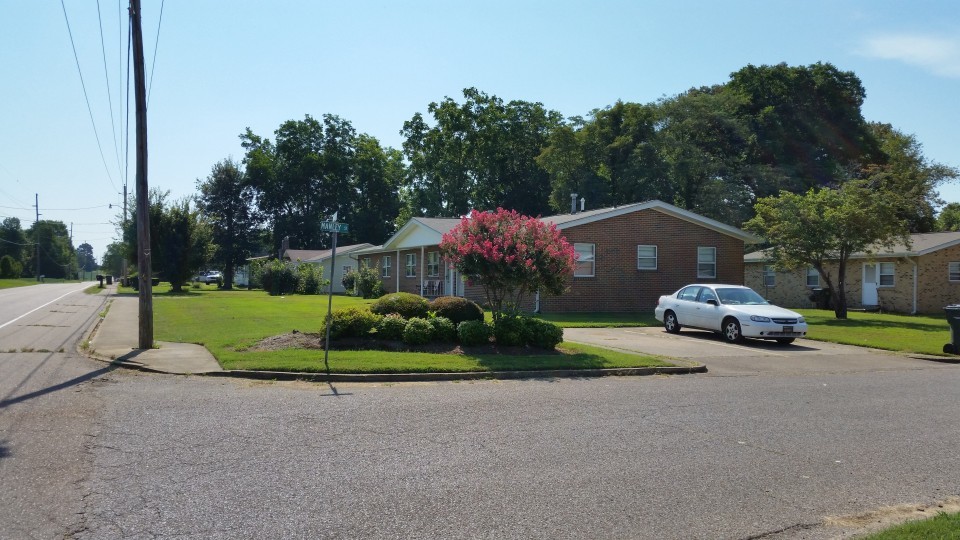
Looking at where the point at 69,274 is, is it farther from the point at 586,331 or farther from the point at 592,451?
the point at 592,451

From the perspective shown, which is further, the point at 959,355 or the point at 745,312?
the point at 745,312

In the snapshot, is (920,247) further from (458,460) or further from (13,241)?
(13,241)

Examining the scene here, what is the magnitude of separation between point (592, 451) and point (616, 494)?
132cm

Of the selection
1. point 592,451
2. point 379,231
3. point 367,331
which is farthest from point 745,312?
point 379,231

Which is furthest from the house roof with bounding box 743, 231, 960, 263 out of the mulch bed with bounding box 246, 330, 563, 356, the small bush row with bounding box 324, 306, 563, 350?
the mulch bed with bounding box 246, 330, 563, 356

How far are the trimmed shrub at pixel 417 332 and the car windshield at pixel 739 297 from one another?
8.68m

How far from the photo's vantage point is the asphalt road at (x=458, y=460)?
16.7ft

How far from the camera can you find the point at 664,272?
29266mm

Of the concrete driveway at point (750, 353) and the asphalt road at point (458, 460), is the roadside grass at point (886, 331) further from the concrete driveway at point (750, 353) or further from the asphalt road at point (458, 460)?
the asphalt road at point (458, 460)

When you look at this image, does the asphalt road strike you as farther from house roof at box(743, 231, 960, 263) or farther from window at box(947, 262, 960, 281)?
window at box(947, 262, 960, 281)

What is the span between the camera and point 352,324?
15195 mm

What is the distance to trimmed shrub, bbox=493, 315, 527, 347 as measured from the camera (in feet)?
50.0

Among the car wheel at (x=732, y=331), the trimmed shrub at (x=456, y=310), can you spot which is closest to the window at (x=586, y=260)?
the car wheel at (x=732, y=331)

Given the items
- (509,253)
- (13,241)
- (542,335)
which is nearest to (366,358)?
(542,335)
